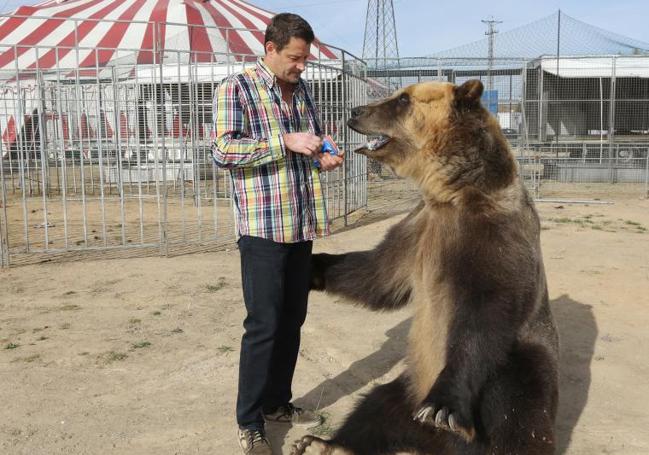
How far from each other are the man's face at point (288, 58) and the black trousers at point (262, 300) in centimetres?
87

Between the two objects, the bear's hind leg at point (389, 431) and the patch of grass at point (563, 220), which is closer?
the bear's hind leg at point (389, 431)

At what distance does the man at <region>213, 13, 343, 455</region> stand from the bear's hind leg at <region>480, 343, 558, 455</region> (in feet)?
3.85

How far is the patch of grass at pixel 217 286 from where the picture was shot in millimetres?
7320

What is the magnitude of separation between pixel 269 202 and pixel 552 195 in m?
14.1

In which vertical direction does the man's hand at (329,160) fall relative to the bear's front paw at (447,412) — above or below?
above

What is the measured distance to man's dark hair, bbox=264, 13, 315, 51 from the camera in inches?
133

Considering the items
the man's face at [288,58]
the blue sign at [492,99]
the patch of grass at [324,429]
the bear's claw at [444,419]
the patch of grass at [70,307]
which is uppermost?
the blue sign at [492,99]

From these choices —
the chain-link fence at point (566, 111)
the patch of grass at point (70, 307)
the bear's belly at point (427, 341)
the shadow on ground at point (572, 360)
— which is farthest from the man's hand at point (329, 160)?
the chain-link fence at point (566, 111)

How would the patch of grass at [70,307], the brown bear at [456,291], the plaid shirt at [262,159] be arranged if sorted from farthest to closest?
1. the patch of grass at [70,307]
2. the plaid shirt at [262,159]
3. the brown bear at [456,291]

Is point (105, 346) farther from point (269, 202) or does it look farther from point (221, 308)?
point (269, 202)

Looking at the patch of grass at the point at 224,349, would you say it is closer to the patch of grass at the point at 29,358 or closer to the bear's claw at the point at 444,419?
the patch of grass at the point at 29,358

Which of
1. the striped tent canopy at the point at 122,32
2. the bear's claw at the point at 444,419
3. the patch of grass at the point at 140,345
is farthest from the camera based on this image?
the striped tent canopy at the point at 122,32

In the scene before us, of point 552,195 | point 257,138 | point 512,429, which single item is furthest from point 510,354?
point 552,195

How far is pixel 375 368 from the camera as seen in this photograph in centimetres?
511
